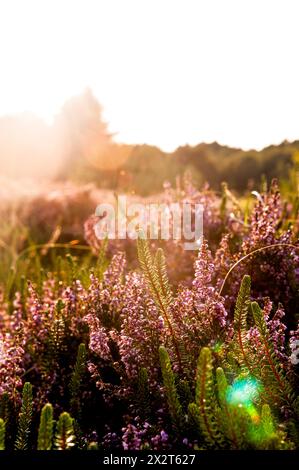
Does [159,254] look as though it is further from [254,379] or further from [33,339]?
[33,339]

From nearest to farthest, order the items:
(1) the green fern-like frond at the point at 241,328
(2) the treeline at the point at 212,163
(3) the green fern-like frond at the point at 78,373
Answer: (1) the green fern-like frond at the point at 241,328, (3) the green fern-like frond at the point at 78,373, (2) the treeline at the point at 212,163

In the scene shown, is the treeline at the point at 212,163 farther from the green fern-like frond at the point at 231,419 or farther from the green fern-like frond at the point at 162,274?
the green fern-like frond at the point at 231,419

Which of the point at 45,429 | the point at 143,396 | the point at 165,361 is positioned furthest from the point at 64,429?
the point at 143,396

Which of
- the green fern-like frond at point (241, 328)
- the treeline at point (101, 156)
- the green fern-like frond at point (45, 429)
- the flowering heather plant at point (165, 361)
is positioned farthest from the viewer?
the treeline at point (101, 156)

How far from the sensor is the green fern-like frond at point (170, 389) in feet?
5.16

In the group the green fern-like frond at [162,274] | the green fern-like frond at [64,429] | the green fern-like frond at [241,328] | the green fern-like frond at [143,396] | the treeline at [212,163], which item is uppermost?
the treeline at [212,163]

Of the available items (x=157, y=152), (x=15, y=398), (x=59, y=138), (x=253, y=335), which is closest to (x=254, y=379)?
(x=253, y=335)

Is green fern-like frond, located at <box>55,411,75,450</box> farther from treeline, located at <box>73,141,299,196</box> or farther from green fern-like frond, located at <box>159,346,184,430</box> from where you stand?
treeline, located at <box>73,141,299,196</box>

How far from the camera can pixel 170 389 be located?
1615 millimetres

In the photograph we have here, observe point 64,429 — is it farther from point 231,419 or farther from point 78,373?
point 78,373

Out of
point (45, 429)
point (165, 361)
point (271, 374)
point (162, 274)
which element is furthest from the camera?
point (162, 274)

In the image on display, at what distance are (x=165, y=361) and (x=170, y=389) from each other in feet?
0.33

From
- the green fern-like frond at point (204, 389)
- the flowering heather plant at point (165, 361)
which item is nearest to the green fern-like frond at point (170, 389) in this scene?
the flowering heather plant at point (165, 361)

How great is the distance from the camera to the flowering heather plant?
1526 millimetres
